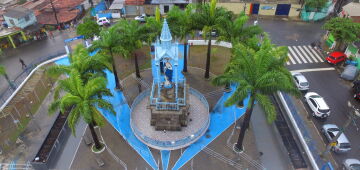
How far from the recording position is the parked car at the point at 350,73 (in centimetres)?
4062

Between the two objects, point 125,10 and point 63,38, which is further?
point 125,10

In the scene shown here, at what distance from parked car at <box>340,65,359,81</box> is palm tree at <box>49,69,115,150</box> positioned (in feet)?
132

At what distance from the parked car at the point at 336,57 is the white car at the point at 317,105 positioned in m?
12.8

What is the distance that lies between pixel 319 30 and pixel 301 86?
26.8 meters

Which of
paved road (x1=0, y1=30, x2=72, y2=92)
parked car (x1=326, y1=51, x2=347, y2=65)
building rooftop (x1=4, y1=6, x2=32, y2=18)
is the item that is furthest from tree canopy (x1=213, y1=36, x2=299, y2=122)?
building rooftop (x1=4, y1=6, x2=32, y2=18)

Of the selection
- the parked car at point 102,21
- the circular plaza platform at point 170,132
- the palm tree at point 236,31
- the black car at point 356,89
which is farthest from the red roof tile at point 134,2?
the black car at point 356,89

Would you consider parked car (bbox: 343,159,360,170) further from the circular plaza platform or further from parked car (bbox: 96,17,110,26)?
parked car (bbox: 96,17,110,26)

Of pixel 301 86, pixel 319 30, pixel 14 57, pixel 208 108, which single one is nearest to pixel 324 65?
pixel 301 86

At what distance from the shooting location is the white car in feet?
109

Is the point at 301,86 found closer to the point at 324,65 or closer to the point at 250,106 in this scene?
the point at 324,65

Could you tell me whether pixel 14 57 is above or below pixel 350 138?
above

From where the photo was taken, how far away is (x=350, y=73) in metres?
40.7

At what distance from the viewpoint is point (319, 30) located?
56875mm

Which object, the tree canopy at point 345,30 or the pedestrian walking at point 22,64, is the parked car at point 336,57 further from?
the pedestrian walking at point 22,64
